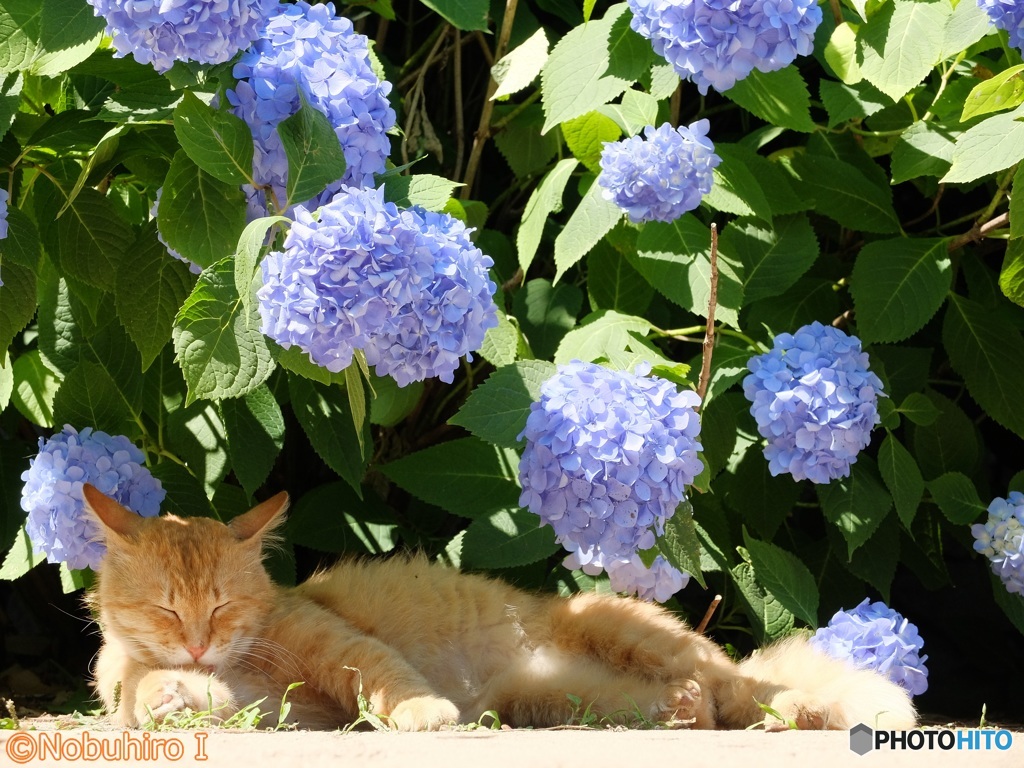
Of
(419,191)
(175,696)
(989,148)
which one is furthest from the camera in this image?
(989,148)

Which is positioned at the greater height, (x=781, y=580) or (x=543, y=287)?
Answer: (x=543, y=287)

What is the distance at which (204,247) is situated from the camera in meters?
1.69

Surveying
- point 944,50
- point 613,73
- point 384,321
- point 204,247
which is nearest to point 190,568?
point 204,247

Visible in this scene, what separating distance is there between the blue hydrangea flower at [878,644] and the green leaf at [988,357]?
0.51 metres

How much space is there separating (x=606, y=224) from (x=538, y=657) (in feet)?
2.79

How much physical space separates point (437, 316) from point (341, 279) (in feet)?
0.48

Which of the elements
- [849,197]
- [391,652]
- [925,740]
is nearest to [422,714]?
[391,652]

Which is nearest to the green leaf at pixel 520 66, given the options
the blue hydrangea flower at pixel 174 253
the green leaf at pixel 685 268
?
the green leaf at pixel 685 268

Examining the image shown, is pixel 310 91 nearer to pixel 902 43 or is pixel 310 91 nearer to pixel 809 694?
pixel 902 43

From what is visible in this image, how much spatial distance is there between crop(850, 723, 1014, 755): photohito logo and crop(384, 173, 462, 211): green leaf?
1027mm

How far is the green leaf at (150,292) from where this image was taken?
187 cm

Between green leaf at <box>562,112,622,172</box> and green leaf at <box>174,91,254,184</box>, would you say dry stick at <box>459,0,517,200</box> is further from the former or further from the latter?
green leaf at <box>174,91,254,184</box>

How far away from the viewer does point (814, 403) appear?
1.96 m

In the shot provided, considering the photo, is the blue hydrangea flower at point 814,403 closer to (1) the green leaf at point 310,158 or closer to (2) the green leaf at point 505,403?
(2) the green leaf at point 505,403
